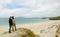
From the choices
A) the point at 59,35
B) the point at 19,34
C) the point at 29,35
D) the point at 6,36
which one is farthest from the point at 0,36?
the point at 59,35

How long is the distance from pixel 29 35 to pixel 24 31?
0.79 meters

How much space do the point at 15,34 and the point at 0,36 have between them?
152 centimetres

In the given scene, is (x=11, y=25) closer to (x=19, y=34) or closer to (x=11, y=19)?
(x=11, y=19)

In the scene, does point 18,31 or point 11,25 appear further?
point 11,25

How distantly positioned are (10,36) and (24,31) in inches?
67.9

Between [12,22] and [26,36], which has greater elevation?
[12,22]

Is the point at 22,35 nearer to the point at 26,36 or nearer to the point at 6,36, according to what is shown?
the point at 26,36

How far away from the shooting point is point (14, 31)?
16.6m

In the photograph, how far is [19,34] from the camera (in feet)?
51.5

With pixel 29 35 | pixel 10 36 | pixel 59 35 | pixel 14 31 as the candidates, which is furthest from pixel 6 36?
pixel 59 35

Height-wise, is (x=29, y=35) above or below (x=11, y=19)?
below

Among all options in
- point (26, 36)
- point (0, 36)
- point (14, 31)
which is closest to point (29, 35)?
point (26, 36)

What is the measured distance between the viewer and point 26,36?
1627 centimetres

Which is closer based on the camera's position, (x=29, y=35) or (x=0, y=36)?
(x=0, y=36)
